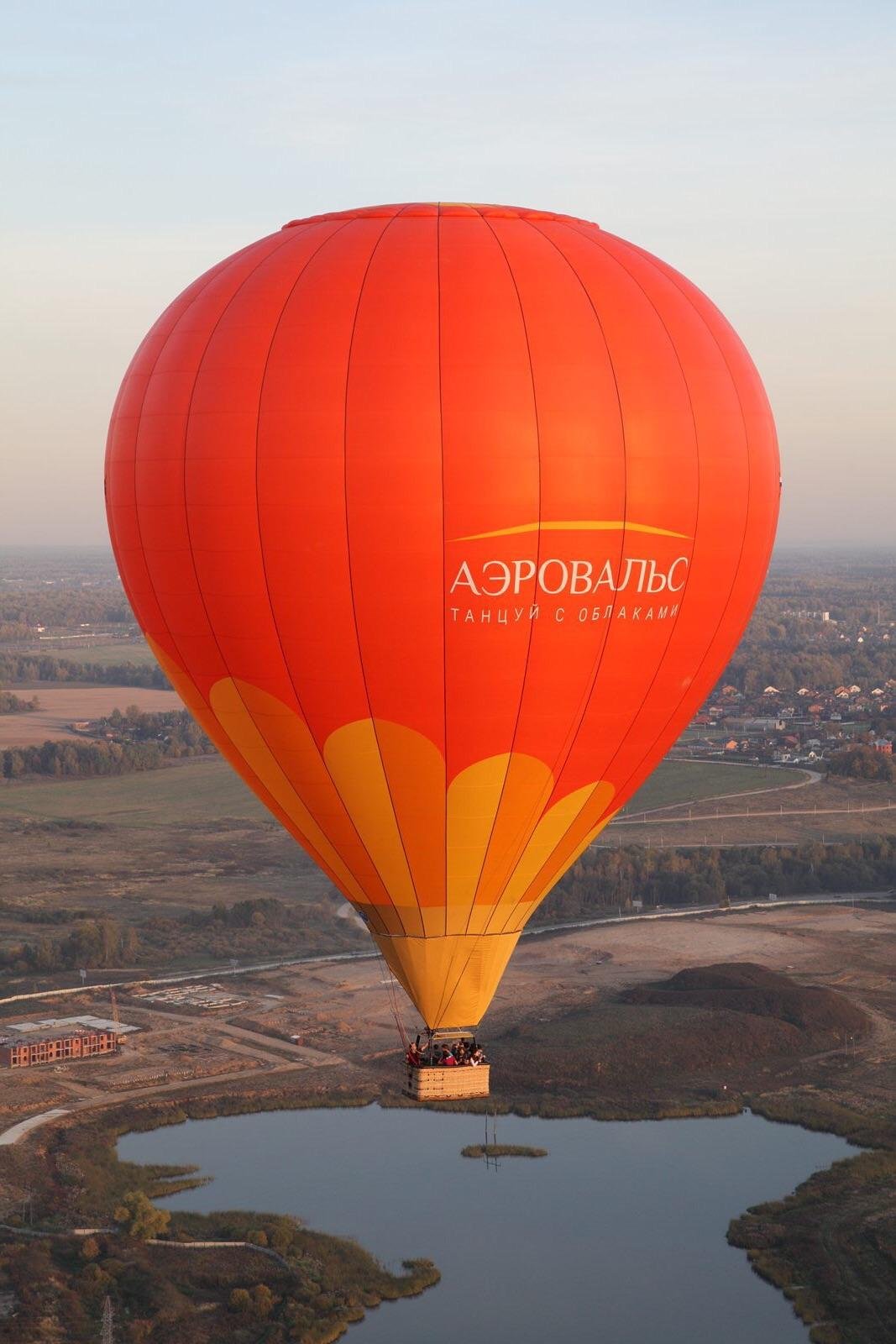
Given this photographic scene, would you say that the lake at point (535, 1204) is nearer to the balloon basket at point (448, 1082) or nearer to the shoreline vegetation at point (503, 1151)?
the shoreline vegetation at point (503, 1151)

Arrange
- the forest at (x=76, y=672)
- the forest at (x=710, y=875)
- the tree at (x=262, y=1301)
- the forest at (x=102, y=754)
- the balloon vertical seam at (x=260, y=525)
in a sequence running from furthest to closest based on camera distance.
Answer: the forest at (x=76, y=672)
the forest at (x=102, y=754)
the forest at (x=710, y=875)
the tree at (x=262, y=1301)
the balloon vertical seam at (x=260, y=525)

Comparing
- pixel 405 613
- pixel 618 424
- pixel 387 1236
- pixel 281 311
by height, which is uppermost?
pixel 281 311

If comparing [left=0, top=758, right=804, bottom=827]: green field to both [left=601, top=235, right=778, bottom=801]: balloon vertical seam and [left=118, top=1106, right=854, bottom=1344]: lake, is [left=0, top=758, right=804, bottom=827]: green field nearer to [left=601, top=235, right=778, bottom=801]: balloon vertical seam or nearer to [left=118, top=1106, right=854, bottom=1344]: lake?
[left=118, top=1106, right=854, bottom=1344]: lake

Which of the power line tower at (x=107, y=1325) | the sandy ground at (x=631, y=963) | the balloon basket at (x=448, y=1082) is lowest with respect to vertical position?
the power line tower at (x=107, y=1325)

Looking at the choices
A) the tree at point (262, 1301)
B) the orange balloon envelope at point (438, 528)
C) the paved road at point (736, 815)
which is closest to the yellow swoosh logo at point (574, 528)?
the orange balloon envelope at point (438, 528)

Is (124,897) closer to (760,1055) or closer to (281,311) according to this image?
(760,1055)

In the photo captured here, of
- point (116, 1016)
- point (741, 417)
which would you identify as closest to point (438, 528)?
point (741, 417)

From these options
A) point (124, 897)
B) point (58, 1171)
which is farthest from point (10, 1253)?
point (124, 897)
